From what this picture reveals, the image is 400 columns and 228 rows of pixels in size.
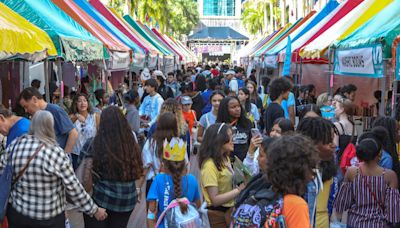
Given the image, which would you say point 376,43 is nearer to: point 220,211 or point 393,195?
point 393,195

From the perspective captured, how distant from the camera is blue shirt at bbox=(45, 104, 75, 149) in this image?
6.21m

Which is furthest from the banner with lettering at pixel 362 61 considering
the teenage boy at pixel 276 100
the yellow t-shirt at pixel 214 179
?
the yellow t-shirt at pixel 214 179

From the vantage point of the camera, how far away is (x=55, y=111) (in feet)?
20.4

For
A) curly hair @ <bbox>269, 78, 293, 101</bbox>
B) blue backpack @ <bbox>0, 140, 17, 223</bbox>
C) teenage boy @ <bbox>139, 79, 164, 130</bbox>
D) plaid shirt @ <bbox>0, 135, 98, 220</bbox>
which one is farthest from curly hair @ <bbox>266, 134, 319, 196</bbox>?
teenage boy @ <bbox>139, 79, 164, 130</bbox>

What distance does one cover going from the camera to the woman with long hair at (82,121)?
767 centimetres

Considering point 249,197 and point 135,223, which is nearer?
point 249,197

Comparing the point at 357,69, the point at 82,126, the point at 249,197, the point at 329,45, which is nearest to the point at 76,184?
the point at 249,197

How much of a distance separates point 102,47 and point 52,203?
6.32m

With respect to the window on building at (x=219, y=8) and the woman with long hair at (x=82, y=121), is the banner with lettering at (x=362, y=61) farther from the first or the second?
the window on building at (x=219, y=8)

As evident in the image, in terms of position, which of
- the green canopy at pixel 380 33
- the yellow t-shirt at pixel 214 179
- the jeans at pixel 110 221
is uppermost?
the green canopy at pixel 380 33

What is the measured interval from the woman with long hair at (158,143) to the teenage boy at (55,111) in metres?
1.10

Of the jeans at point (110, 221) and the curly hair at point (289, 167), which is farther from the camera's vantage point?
the jeans at point (110, 221)

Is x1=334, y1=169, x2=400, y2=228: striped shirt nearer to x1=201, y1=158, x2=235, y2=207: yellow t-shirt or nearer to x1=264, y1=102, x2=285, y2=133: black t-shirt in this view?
x1=201, y1=158, x2=235, y2=207: yellow t-shirt

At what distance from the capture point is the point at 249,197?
9.70 ft
